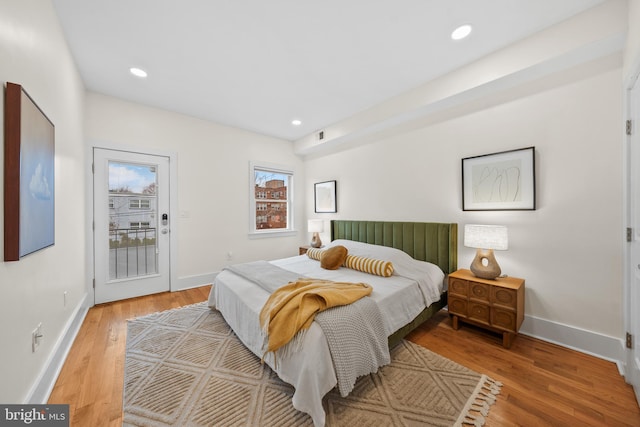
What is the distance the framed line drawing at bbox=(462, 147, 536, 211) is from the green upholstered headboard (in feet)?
1.31

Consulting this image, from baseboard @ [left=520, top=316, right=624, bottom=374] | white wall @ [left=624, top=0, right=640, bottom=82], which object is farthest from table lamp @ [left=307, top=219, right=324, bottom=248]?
white wall @ [left=624, top=0, right=640, bottom=82]

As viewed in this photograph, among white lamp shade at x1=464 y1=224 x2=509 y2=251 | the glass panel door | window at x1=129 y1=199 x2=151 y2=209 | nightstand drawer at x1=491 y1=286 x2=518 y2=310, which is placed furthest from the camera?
window at x1=129 y1=199 x2=151 y2=209

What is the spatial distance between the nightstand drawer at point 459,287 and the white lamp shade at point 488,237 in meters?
0.39

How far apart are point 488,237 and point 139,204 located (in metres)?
4.30

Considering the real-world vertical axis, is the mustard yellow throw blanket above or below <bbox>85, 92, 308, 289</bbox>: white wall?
below

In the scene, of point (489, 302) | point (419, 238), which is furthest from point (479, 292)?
point (419, 238)

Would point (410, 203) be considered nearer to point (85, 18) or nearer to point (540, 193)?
point (540, 193)

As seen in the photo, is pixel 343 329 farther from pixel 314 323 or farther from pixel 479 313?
pixel 479 313

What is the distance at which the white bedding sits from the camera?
4.40ft

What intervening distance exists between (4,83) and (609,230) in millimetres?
3995

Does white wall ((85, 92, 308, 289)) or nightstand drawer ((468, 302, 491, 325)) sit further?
white wall ((85, 92, 308, 289))

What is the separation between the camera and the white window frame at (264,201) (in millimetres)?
4336

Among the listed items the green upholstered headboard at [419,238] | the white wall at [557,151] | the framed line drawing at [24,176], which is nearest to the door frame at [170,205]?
the framed line drawing at [24,176]

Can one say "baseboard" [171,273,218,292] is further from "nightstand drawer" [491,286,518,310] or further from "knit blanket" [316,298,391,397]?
"nightstand drawer" [491,286,518,310]
